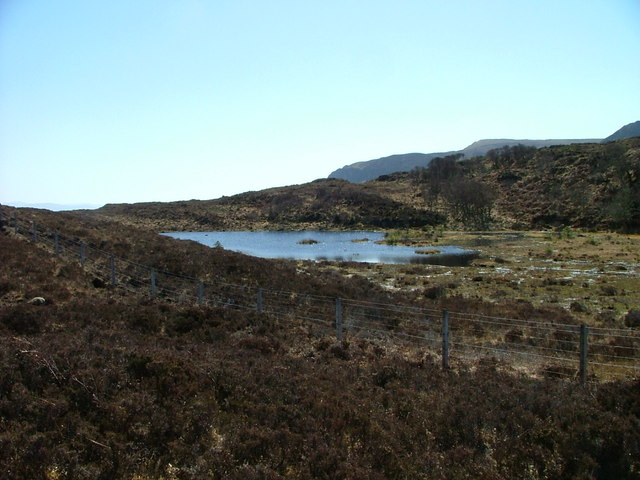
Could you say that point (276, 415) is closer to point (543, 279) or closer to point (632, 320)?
point (632, 320)

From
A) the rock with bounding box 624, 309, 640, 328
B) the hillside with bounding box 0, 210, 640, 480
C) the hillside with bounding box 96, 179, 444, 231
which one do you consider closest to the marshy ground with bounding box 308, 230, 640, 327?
the rock with bounding box 624, 309, 640, 328

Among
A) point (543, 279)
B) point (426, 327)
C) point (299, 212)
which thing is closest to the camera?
point (426, 327)

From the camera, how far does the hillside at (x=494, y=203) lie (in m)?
96.9

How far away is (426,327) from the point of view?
17.1 meters

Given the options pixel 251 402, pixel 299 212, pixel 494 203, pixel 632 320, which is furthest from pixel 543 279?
pixel 299 212

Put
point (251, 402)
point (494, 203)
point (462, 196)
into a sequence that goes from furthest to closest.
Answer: point (494, 203)
point (462, 196)
point (251, 402)

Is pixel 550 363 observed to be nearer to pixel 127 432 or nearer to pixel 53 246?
pixel 127 432

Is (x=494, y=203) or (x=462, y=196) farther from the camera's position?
(x=494, y=203)

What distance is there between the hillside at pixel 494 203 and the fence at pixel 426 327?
77.7 m

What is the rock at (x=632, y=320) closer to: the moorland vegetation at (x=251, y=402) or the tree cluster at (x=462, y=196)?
the moorland vegetation at (x=251, y=402)

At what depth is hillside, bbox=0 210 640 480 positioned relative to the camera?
18.5 ft

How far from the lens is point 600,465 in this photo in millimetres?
6324

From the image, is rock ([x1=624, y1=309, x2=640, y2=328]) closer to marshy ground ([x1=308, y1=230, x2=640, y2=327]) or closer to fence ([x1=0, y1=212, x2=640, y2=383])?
marshy ground ([x1=308, y1=230, x2=640, y2=327])

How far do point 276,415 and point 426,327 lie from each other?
11.2 metres
